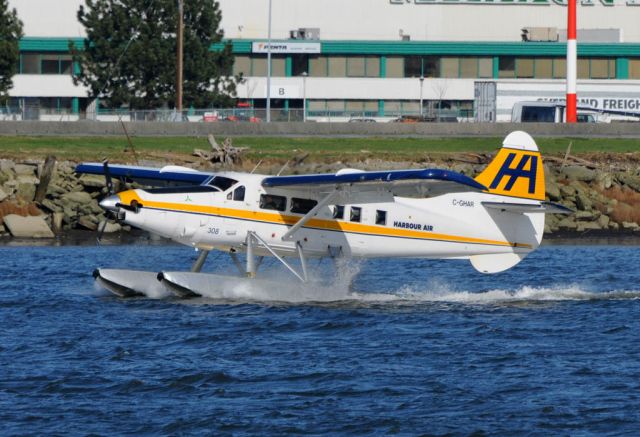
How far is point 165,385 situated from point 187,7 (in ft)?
169

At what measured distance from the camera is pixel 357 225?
21938 millimetres

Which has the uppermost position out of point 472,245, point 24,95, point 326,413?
point 24,95

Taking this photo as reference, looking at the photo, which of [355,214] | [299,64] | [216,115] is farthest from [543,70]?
[355,214]

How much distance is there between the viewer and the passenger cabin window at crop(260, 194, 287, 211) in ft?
70.4

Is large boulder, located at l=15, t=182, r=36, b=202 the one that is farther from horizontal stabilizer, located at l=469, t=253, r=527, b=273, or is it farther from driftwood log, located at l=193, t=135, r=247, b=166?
horizontal stabilizer, located at l=469, t=253, r=527, b=273

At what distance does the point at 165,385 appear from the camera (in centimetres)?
1574

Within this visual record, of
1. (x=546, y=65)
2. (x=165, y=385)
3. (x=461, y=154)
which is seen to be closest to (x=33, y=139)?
(x=461, y=154)

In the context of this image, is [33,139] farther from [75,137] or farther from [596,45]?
[596,45]

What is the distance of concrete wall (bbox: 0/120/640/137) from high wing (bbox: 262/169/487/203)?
1100 inches

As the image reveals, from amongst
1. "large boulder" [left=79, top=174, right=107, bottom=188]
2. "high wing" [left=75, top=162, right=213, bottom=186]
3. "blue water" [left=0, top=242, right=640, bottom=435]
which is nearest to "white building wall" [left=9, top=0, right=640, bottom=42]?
"large boulder" [left=79, top=174, right=107, bottom=188]

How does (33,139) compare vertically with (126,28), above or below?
below

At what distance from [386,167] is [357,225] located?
16.6m

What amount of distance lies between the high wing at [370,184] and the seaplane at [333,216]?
23 millimetres

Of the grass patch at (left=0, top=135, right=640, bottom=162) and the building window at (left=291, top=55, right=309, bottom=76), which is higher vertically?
the building window at (left=291, top=55, right=309, bottom=76)
